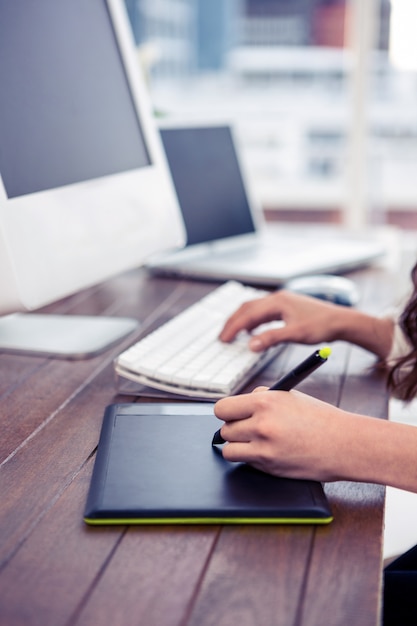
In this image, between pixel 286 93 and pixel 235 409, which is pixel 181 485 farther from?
pixel 286 93

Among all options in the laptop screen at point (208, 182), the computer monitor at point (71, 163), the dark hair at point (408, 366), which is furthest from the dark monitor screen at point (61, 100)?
the dark hair at point (408, 366)

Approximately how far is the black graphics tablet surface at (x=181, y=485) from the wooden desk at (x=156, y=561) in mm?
11

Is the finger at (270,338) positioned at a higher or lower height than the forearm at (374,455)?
lower

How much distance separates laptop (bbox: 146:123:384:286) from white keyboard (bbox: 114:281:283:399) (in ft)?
1.20

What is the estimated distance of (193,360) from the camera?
0.90 meters

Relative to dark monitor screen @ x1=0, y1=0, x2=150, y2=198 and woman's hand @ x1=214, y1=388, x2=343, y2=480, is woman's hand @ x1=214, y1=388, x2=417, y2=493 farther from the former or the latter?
dark monitor screen @ x1=0, y1=0, x2=150, y2=198

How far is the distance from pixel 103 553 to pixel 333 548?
17 cm

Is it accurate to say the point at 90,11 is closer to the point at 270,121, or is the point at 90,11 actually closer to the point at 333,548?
the point at 333,548

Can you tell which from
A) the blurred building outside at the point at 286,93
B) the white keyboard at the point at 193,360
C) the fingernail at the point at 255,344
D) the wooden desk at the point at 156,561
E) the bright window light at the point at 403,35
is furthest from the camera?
the blurred building outside at the point at 286,93

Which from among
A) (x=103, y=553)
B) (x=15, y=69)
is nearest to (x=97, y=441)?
(x=103, y=553)

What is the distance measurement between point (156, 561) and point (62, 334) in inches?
22.6

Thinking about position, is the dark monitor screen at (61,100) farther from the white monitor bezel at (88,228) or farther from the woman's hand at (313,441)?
the woman's hand at (313,441)

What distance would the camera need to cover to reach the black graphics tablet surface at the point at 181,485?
59cm

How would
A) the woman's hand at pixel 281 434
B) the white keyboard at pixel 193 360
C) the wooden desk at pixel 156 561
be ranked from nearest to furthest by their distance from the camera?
the wooden desk at pixel 156 561
the woman's hand at pixel 281 434
the white keyboard at pixel 193 360
